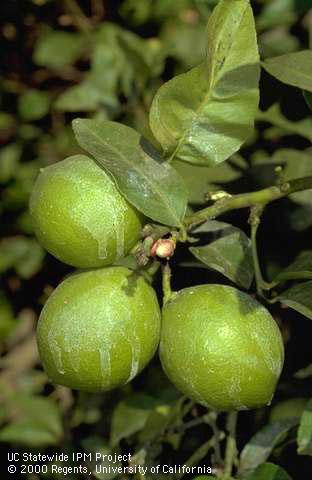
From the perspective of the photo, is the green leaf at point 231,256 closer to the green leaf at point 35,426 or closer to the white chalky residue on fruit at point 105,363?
the white chalky residue on fruit at point 105,363

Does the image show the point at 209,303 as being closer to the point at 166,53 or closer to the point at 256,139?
the point at 256,139

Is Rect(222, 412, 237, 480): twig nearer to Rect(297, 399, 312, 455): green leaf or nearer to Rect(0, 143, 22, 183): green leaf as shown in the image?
Rect(297, 399, 312, 455): green leaf

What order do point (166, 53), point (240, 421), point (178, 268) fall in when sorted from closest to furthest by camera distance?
point (178, 268), point (240, 421), point (166, 53)

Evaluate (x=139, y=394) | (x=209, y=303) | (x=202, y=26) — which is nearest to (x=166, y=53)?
(x=202, y=26)

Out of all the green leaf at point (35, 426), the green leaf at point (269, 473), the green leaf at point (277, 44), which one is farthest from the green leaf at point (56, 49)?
the green leaf at point (269, 473)

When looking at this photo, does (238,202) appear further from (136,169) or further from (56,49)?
(56,49)
